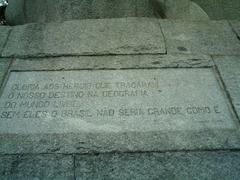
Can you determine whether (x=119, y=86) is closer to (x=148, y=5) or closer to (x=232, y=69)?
(x=232, y=69)

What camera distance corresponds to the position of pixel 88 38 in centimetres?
364

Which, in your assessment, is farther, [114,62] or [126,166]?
[114,62]

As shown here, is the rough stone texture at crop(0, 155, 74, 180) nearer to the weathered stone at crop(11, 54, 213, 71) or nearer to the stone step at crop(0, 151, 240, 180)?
the stone step at crop(0, 151, 240, 180)

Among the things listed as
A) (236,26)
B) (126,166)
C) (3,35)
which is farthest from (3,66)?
(236,26)

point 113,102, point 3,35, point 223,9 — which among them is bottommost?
point 223,9

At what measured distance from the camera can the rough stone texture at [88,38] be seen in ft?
11.6

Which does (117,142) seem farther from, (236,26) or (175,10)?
(236,26)

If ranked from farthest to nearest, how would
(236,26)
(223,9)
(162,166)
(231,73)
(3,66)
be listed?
(223,9) < (236,26) < (3,66) < (231,73) < (162,166)

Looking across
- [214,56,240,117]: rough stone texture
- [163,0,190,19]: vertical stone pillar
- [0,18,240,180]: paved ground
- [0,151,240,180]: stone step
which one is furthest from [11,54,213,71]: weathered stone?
[0,151,240,180]: stone step

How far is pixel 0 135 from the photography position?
275cm

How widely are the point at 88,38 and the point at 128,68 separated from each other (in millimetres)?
575

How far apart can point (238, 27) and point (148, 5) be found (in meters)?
1.01

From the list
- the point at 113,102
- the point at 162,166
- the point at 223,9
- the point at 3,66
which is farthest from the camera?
the point at 223,9

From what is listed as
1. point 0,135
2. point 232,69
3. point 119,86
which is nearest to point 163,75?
point 119,86
